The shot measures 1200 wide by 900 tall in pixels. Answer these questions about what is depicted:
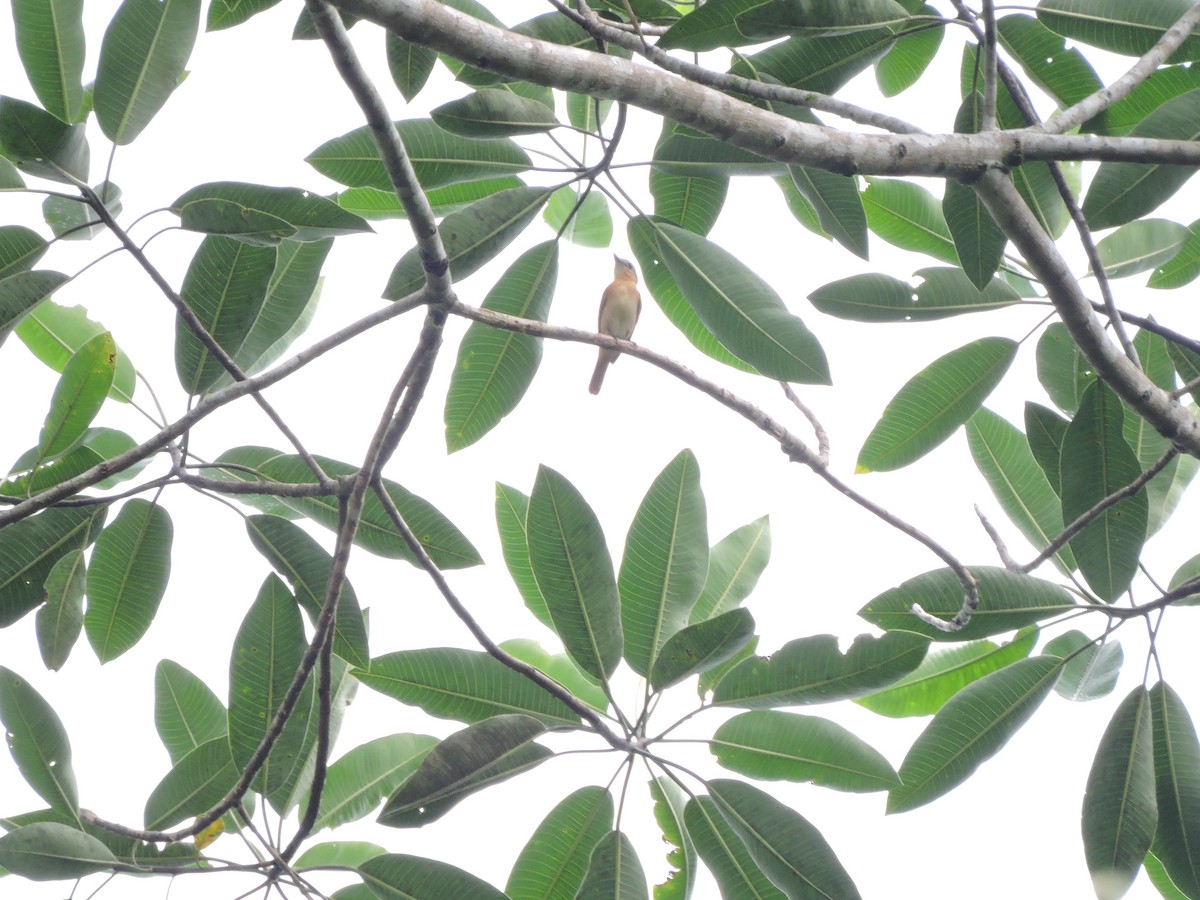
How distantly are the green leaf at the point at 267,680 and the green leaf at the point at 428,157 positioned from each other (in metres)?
1.01

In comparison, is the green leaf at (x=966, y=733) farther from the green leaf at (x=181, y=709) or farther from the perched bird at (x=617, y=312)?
the perched bird at (x=617, y=312)

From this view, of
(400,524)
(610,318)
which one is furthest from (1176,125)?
(610,318)

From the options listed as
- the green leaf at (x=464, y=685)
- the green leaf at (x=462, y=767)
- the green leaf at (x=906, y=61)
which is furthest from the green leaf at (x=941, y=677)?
the green leaf at (x=906, y=61)

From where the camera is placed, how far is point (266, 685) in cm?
242

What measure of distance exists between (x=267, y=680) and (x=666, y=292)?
1.47 m

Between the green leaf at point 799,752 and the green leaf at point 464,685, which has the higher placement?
the green leaf at point 464,685

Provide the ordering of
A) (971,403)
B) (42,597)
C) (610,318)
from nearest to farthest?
(42,597) < (971,403) < (610,318)

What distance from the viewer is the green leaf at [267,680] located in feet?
7.91

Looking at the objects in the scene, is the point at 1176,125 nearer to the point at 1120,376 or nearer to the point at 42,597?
the point at 1120,376

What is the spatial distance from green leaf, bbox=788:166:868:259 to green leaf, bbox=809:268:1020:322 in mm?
137

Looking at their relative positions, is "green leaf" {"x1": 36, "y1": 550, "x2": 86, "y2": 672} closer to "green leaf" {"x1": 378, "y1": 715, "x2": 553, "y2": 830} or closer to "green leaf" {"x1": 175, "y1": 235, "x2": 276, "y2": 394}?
"green leaf" {"x1": 175, "y1": 235, "x2": 276, "y2": 394}

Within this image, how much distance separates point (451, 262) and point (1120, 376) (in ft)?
4.83

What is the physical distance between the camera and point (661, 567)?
8.29ft

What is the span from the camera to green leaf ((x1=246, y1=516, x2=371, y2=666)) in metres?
2.49
